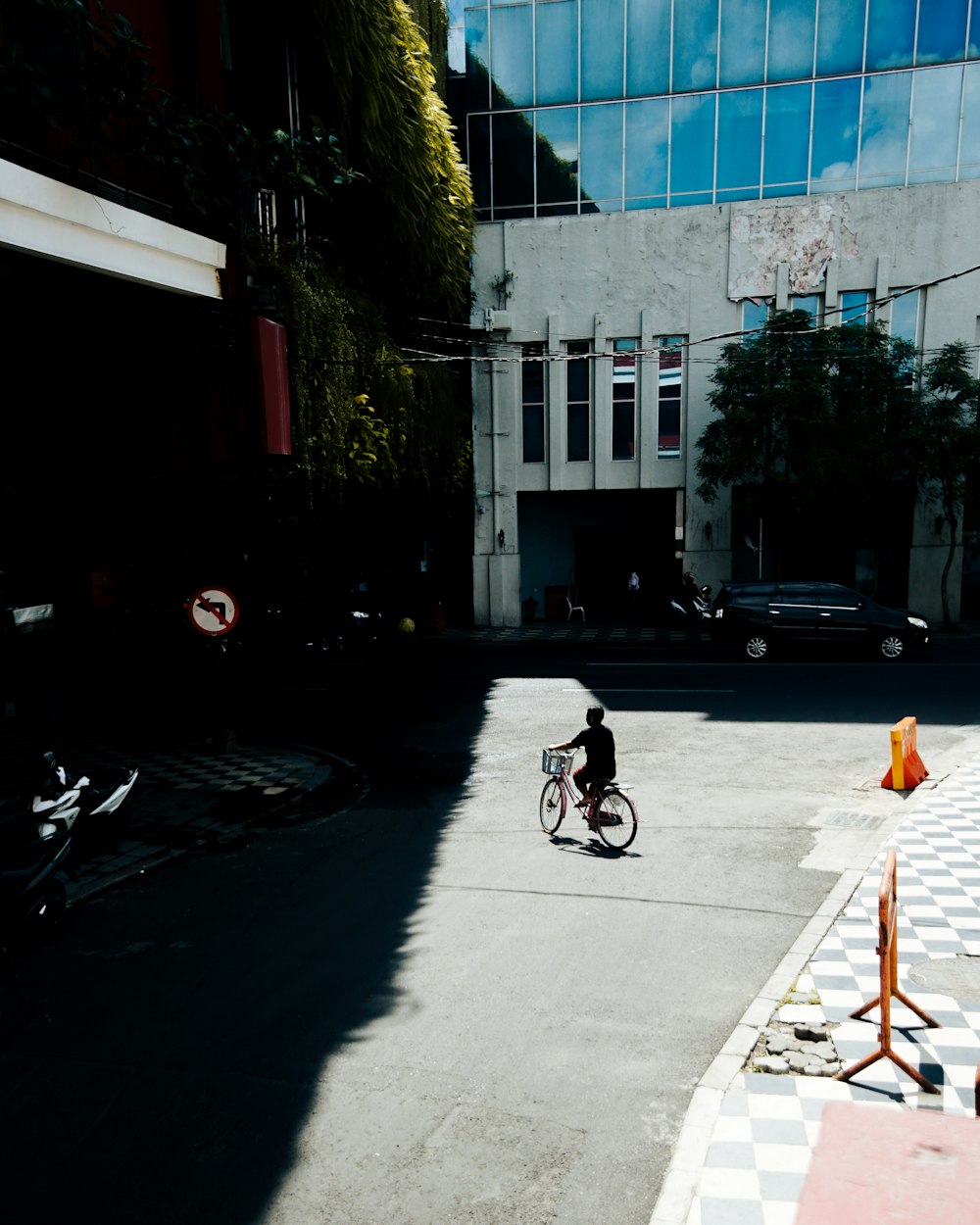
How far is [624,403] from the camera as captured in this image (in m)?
29.0

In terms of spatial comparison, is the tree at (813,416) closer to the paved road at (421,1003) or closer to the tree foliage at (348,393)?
the tree foliage at (348,393)

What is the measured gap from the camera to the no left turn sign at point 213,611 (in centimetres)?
1317

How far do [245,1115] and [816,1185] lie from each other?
314 centimetres

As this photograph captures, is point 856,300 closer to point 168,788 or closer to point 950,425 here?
point 950,425

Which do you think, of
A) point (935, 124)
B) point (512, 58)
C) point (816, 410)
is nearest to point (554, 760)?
point (816, 410)

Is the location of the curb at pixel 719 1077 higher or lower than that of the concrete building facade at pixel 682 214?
lower

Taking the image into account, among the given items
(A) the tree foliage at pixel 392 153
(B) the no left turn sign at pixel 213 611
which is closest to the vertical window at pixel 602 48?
(A) the tree foliage at pixel 392 153

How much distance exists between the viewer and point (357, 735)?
1555cm

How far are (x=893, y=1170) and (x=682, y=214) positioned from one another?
28390 millimetres

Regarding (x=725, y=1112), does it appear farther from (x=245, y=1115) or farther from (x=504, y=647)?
(x=504, y=647)

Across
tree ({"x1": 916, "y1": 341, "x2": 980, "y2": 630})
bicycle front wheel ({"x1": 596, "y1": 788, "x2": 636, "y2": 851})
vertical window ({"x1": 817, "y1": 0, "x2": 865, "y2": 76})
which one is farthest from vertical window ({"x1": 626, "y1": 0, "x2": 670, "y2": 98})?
bicycle front wheel ({"x1": 596, "y1": 788, "x2": 636, "y2": 851})

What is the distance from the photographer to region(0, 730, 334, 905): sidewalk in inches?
391

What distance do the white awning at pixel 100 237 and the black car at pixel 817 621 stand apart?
1539cm

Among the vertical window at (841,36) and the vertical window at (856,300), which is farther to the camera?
the vertical window at (856,300)
